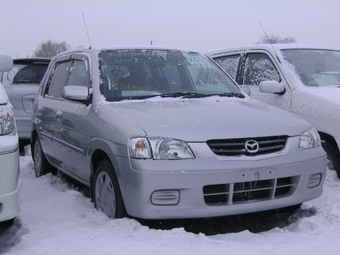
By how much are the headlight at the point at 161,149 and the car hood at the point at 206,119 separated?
5cm

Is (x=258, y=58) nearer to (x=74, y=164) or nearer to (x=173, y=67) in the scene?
(x=173, y=67)

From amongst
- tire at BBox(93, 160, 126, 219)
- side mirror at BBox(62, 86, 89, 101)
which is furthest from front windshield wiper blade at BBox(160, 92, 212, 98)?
tire at BBox(93, 160, 126, 219)

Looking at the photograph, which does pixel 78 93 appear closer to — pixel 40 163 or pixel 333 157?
pixel 40 163

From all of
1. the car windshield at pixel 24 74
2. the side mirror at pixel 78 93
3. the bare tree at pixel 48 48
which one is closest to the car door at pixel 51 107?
the side mirror at pixel 78 93

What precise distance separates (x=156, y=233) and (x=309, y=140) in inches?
60.5

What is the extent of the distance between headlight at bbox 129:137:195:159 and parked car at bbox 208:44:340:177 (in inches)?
79.2

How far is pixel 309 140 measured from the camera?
400 centimetres

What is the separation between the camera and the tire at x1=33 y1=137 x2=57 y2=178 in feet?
19.7

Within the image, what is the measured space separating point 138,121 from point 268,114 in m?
1.18

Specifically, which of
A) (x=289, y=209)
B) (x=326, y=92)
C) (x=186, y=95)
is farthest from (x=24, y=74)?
(x=289, y=209)

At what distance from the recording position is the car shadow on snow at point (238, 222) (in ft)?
13.4

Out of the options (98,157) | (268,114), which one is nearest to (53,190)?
(98,157)

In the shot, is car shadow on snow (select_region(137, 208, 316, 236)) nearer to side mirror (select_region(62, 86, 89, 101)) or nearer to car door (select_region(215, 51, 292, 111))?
side mirror (select_region(62, 86, 89, 101))

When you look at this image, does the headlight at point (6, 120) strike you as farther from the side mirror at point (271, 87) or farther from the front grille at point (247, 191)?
the side mirror at point (271, 87)
